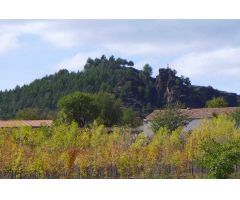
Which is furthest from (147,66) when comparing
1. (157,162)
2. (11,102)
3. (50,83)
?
(157,162)

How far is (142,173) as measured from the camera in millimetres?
12258

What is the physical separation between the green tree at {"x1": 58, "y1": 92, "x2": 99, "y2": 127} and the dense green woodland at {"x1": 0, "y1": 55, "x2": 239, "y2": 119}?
5481 millimetres

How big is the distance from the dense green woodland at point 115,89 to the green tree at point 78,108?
548 centimetres

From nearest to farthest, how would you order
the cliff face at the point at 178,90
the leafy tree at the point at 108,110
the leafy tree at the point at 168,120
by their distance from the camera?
the leafy tree at the point at 168,120
the leafy tree at the point at 108,110
the cliff face at the point at 178,90

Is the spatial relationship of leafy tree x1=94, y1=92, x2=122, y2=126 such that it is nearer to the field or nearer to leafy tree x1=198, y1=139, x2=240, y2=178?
the field

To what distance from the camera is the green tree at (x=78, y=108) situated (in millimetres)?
26938

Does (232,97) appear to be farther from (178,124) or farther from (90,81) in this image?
(178,124)

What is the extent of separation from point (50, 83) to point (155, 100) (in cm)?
765

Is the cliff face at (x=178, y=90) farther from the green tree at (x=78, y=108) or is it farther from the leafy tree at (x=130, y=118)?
the green tree at (x=78, y=108)

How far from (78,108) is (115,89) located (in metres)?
8.67

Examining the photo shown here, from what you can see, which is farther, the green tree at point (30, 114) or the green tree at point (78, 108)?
the green tree at point (30, 114)

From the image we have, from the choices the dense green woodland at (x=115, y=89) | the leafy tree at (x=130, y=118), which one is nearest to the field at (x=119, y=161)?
the leafy tree at (x=130, y=118)

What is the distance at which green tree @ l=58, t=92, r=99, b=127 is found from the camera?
26938 mm

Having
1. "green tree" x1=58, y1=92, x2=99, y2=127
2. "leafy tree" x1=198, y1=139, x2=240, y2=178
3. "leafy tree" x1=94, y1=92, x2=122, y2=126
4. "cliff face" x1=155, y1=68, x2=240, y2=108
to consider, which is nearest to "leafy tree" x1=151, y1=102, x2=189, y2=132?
"green tree" x1=58, y1=92, x2=99, y2=127
